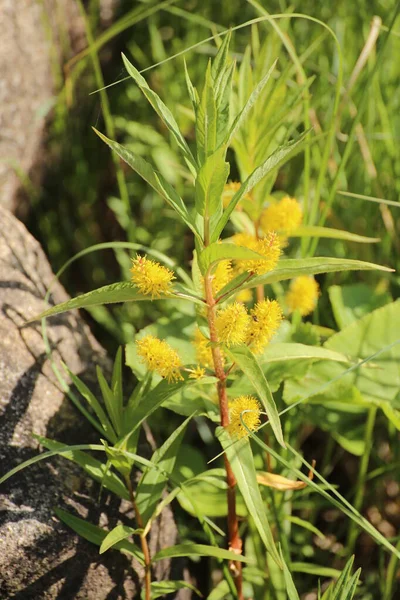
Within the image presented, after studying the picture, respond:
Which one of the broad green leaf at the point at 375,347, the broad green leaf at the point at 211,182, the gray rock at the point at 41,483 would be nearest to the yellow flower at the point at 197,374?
the broad green leaf at the point at 211,182

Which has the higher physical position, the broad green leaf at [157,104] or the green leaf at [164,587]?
the broad green leaf at [157,104]

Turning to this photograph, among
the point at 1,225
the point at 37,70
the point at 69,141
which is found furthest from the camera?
the point at 69,141

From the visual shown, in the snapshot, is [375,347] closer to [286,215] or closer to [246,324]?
[286,215]

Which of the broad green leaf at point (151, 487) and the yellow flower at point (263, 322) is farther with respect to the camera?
the broad green leaf at point (151, 487)

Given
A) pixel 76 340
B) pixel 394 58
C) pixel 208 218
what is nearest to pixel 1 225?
pixel 76 340

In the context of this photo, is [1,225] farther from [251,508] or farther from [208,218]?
[251,508]

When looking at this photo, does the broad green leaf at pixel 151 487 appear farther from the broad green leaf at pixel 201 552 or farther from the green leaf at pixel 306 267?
the green leaf at pixel 306 267

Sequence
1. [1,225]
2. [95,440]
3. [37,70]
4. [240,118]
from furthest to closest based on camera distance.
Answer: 1. [37,70]
2. [1,225]
3. [95,440]
4. [240,118]
